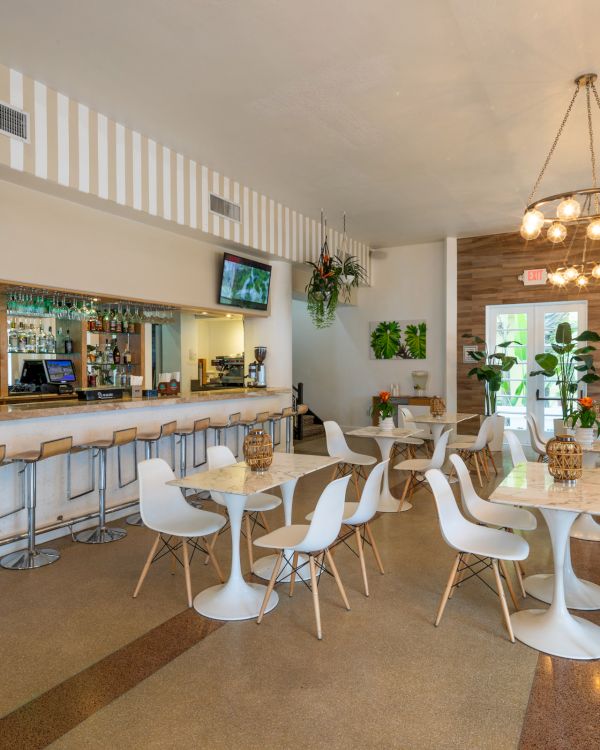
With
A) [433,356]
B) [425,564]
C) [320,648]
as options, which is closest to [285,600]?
[320,648]

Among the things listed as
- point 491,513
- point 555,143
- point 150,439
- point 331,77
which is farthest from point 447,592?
point 555,143

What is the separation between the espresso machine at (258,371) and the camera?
779 cm

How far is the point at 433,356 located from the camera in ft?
33.4

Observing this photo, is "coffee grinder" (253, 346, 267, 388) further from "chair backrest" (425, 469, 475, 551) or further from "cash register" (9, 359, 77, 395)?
"chair backrest" (425, 469, 475, 551)

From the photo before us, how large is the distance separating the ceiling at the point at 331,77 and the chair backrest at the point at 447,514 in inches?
117

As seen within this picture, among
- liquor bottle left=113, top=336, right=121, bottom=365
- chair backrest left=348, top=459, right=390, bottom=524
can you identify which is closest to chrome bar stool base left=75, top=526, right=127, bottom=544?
chair backrest left=348, top=459, right=390, bottom=524

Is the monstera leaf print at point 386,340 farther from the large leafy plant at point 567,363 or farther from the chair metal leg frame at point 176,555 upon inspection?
the chair metal leg frame at point 176,555

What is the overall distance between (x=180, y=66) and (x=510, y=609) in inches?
174

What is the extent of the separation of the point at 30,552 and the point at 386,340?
767 centimetres

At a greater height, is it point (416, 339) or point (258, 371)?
point (416, 339)

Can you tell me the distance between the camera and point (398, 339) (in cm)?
1051

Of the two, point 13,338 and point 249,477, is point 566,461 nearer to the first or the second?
point 249,477

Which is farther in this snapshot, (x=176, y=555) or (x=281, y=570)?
(x=176, y=555)

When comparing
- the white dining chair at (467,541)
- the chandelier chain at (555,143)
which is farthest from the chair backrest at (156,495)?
the chandelier chain at (555,143)
